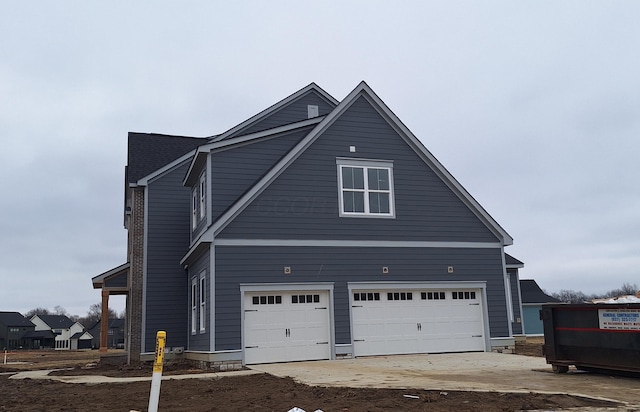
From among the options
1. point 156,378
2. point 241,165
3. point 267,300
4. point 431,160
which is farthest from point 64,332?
point 156,378

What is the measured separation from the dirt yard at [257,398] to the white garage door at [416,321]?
5706 mm

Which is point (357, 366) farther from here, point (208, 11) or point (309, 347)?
point (208, 11)

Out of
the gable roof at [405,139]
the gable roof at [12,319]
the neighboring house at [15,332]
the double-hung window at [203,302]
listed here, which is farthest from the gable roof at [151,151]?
the gable roof at [12,319]

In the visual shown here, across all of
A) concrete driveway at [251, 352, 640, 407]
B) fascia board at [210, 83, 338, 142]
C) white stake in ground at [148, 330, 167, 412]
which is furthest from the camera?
fascia board at [210, 83, 338, 142]

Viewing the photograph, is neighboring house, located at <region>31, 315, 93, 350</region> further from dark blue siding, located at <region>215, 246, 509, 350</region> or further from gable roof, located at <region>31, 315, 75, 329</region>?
dark blue siding, located at <region>215, 246, 509, 350</region>

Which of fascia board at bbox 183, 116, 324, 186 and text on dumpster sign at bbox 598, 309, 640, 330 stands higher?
fascia board at bbox 183, 116, 324, 186

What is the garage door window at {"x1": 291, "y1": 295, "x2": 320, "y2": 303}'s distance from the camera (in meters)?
17.7

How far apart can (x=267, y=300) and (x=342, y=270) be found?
2472mm

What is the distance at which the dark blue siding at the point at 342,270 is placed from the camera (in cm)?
1675

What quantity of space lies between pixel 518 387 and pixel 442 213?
393 inches

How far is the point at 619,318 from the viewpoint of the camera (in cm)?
1121

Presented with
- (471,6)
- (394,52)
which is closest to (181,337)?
(394,52)

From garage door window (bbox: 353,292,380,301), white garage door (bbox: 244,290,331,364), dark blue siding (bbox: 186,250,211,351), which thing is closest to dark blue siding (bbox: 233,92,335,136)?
dark blue siding (bbox: 186,250,211,351)

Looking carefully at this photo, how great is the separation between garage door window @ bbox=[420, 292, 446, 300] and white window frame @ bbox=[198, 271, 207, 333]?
22.1 feet
